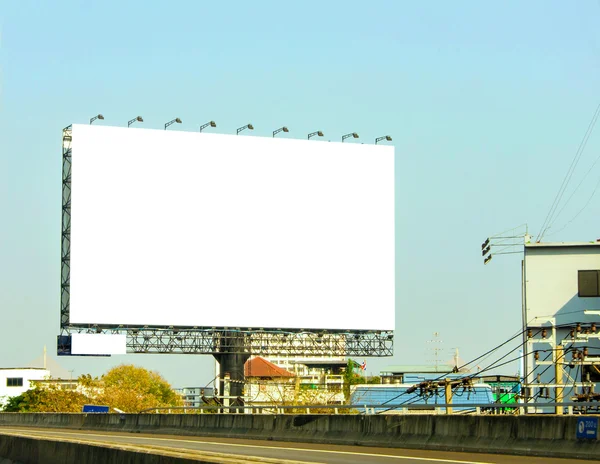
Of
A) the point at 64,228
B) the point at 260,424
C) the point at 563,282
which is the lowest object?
the point at 260,424

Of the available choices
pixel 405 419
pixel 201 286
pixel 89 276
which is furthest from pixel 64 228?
pixel 405 419

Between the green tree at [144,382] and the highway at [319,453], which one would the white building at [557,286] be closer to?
the highway at [319,453]

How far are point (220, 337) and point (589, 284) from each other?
45.0 m

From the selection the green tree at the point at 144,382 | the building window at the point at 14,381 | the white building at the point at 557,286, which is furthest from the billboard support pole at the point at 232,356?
the building window at the point at 14,381

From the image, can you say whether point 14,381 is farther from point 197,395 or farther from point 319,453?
point 319,453

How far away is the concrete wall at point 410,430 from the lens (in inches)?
671

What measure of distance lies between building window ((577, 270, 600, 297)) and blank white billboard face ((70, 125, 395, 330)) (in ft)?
139

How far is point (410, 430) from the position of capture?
21.1 m

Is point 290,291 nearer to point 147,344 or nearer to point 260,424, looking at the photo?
point 147,344

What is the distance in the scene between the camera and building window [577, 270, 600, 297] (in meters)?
39.7

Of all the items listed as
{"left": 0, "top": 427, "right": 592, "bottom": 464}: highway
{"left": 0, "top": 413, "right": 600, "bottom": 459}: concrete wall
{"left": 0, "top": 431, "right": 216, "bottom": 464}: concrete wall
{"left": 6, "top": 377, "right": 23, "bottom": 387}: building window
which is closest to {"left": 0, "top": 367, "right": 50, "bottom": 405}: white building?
{"left": 6, "top": 377, "right": 23, "bottom": 387}: building window

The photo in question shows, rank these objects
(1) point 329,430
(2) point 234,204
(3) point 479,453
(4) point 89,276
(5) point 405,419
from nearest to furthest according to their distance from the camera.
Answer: (3) point 479,453, (5) point 405,419, (1) point 329,430, (4) point 89,276, (2) point 234,204

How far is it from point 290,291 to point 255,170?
357 inches

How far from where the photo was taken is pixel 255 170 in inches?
3243
